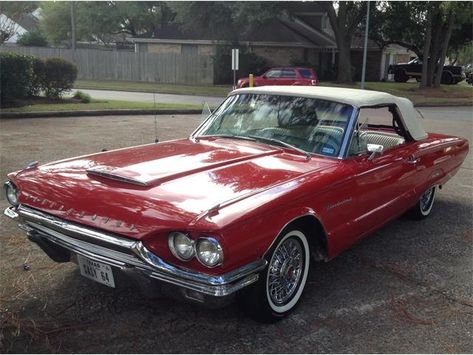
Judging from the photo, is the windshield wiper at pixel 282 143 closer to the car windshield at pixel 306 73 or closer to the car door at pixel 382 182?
the car door at pixel 382 182

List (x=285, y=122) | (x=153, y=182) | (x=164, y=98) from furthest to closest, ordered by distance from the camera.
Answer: (x=164, y=98) → (x=285, y=122) → (x=153, y=182)

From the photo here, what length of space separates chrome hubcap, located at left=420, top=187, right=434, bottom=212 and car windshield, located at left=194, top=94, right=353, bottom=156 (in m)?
2.00

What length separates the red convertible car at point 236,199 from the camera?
287 centimetres

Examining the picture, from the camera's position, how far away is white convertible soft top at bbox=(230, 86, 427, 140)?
175 inches

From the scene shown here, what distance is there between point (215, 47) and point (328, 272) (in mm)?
31867

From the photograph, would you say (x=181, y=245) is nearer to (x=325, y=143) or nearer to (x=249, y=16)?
(x=325, y=143)

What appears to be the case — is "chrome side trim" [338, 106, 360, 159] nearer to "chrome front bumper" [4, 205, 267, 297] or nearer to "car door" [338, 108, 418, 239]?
"car door" [338, 108, 418, 239]

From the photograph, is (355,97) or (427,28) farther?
(427,28)

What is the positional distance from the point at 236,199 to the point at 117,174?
893 mm

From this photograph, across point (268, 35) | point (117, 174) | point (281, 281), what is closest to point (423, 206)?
point (281, 281)

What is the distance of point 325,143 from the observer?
421 cm

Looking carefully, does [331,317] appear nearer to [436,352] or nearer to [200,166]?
[436,352]

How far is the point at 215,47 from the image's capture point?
113 feet

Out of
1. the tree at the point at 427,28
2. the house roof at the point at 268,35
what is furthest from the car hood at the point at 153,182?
the house roof at the point at 268,35
